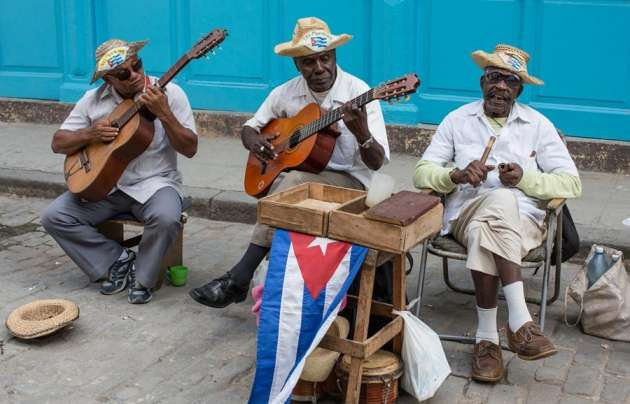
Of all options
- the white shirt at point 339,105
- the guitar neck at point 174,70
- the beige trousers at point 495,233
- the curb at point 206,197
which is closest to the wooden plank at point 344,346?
the beige trousers at point 495,233

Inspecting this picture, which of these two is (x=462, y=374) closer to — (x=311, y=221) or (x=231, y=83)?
(x=311, y=221)

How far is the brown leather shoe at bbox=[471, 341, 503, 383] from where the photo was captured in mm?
3941

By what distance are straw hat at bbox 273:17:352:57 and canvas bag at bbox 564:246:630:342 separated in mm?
1625

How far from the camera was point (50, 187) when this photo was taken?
22.7 feet

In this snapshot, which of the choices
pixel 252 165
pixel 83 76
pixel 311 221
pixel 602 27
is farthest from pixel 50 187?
pixel 602 27

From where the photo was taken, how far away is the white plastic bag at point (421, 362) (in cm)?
369

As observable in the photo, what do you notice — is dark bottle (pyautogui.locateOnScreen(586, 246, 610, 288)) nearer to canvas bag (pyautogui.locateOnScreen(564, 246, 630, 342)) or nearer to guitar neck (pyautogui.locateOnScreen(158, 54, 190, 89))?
canvas bag (pyautogui.locateOnScreen(564, 246, 630, 342))

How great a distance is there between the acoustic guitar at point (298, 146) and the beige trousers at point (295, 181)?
4 cm

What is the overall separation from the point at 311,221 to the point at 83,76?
538 centimetres

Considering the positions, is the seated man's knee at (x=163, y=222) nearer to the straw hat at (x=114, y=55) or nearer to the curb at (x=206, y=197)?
the straw hat at (x=114, y=55)

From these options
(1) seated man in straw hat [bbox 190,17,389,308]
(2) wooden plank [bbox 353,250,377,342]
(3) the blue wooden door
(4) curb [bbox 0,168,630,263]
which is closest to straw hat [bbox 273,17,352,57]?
(1) seated man in straw hat [bbox 190,17,389,308]

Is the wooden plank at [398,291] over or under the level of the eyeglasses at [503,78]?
under

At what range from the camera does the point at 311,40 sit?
4.48m

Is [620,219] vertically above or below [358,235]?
below
